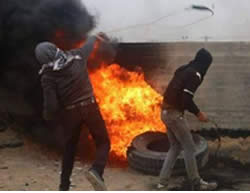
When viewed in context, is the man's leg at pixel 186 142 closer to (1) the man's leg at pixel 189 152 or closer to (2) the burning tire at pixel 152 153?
(1) the man's leg at pixel 189 152

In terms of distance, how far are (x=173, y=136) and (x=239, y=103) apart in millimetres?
2880

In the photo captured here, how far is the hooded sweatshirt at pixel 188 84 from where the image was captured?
20.9 feet

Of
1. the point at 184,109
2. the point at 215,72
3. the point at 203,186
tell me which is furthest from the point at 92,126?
the point at 215,72

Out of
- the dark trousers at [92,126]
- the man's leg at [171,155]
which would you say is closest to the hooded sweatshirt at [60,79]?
the dark trousers at [92,126]

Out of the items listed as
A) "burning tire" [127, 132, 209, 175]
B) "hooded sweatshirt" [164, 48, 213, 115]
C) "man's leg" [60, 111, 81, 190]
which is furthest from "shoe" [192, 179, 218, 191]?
"man's leg" [60, 111, 81, 190]

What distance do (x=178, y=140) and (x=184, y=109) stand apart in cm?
48

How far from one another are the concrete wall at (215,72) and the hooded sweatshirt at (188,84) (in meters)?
2.63

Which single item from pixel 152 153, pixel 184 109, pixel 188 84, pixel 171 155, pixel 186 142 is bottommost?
pixel 152 153

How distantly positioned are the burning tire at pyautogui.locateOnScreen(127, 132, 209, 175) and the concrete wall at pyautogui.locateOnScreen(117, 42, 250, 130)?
1.14 meters

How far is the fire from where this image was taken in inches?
355

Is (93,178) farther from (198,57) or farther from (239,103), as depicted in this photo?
(239,103)

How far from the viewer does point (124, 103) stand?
9094mm

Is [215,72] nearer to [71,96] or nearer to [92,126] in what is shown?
[92,126]

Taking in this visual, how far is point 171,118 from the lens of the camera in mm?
6586
